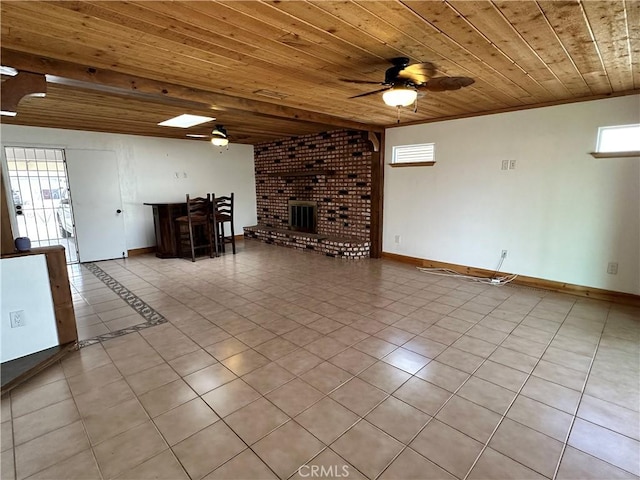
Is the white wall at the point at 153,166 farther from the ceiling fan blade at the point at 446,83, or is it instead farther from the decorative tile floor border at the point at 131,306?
the ceiling fan blade at the point at 446,83

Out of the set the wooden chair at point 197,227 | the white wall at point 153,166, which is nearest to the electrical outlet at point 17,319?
the wooden chair at point 197,227

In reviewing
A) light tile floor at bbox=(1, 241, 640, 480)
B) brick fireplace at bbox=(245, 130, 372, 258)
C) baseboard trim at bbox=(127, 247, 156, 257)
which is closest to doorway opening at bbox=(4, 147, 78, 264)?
baseboard trim at bbox=(127, 247, 156, 257)

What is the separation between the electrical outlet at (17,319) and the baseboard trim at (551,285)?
15.6 feet

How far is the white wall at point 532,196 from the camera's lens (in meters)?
3.45

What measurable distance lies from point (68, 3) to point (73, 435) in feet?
7.43

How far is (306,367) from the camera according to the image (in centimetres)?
235

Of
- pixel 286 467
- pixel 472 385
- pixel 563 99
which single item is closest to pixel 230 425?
pixel 286 467

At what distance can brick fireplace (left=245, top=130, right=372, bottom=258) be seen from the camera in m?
5.70

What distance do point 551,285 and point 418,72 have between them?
337 cm

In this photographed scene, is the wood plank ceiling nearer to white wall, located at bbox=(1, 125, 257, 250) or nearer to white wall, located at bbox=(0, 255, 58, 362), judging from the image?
white wall, located at bbox=(0, 255, 58, 362)

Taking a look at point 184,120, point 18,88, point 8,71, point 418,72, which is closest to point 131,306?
point 18,88

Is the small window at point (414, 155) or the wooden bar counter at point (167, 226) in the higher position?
the small window at point (414, 155)

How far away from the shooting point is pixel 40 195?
5.39m

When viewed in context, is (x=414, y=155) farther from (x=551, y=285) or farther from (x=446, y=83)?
(x=446, y=83)
